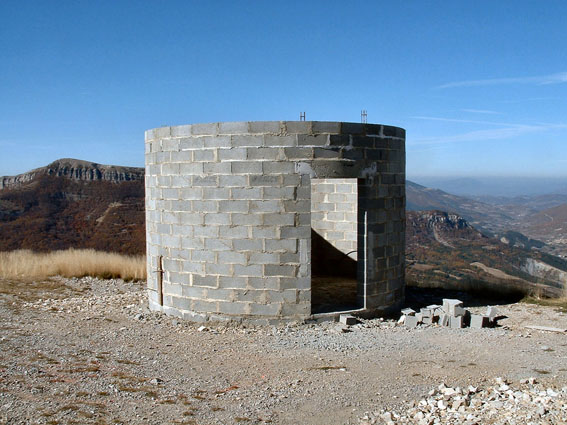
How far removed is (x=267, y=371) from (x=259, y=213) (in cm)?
266

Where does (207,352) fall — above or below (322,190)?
below

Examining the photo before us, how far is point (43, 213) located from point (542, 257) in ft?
102

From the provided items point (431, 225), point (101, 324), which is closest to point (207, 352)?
point (101, 324)

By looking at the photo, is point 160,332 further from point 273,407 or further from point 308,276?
point 273,407

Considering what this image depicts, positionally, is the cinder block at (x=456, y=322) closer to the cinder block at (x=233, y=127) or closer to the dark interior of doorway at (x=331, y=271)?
the dark interior of doorway at (x=331, y=271)

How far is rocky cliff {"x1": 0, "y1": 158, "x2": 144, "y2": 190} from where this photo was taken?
39022mm

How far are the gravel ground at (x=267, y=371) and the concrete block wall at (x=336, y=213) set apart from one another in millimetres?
3863

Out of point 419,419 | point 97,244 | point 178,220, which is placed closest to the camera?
point 419,419

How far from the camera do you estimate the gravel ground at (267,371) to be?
535 centimetres

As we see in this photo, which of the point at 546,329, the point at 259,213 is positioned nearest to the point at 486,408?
the point at 546,329

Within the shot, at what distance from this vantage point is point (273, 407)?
18.4 ft

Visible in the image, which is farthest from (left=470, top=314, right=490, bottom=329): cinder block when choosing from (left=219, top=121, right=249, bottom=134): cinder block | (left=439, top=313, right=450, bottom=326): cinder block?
(left=219, top=121, right=249, bottom=134): cinder block

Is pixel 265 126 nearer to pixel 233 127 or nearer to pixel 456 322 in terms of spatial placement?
pixel 233 127

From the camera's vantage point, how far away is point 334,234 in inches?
509
